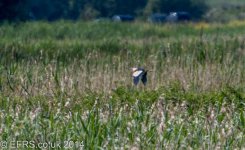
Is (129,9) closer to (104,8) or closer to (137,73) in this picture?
(104,8)

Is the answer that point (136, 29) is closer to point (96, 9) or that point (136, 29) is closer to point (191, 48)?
point (191, 48)

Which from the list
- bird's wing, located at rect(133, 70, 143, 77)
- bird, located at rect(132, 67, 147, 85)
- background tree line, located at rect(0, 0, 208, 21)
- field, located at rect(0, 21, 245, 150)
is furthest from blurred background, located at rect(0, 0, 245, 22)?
bird's wing, located at rect(133, 70, 143, 77)

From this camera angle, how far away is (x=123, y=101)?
843 cm

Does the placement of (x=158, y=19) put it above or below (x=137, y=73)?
below

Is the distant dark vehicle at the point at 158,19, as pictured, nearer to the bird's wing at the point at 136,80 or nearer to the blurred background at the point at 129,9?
the blurred background at the point at 129,9

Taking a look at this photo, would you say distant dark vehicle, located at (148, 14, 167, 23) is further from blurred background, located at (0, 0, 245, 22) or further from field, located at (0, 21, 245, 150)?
field, located at (0, 21, 245, 150)

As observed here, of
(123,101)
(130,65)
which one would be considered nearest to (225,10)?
(130,65)

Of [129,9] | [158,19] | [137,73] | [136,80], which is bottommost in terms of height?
[129,9]

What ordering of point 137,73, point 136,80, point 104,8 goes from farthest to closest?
point 104,8, point 136,80, point 137,73

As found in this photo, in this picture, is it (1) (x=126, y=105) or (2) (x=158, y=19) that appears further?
(2) (x=158, y=19)

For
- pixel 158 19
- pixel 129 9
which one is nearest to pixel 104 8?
pixel 129 9

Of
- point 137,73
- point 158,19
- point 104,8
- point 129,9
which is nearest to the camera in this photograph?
point 137,73

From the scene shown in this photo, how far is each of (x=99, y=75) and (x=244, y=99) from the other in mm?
2079

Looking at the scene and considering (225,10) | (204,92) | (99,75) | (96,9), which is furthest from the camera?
(96,9)
